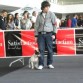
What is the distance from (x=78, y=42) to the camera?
11.5 meters

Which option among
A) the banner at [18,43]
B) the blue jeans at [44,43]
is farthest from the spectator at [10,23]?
the blue jeans at [44,43]

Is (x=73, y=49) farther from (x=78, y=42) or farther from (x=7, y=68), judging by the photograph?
(x=7, y=68)

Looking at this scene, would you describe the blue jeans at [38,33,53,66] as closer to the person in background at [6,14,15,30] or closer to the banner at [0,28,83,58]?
the banner at [0,28,83,58]

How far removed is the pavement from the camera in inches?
340

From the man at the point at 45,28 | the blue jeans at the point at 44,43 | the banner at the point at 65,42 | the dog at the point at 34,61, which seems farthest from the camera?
the banner at the point at 65,42

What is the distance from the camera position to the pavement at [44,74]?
862 centimetres

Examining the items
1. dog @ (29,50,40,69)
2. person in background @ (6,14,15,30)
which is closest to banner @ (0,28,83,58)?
dog @ (29,50,40,69)

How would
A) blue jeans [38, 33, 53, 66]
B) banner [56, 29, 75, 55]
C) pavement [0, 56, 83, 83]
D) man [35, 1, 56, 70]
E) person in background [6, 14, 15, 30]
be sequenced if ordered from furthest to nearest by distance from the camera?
Result: person in background [6, 14, 15, 30]
banner [56, 29, 75, 55]
blue jeans [38, 33, 53, 66]
man [35, 1, 56, 70]
pavement [0, 56, 83, 83]

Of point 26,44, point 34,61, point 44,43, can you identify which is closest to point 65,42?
point 26,44

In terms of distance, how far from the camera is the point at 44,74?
372 inches

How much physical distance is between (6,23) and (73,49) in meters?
3.78

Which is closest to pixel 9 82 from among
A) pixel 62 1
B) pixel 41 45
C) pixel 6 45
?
pixel 41 45

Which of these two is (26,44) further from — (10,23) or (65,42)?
(10,23)

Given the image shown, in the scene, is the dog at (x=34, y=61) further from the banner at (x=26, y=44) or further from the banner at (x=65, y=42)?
the banner at (x=65, y=42)
